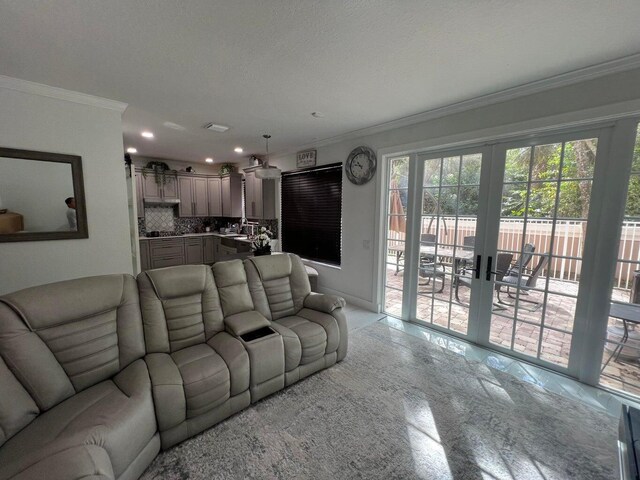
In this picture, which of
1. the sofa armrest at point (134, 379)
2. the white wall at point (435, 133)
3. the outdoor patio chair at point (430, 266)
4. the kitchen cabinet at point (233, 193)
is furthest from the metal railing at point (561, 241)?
the kitchen cabinet at point (233, 193)

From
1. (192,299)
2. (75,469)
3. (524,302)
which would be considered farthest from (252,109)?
(524,302)

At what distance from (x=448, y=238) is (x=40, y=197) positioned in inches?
165

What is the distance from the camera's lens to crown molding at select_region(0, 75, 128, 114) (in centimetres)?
229

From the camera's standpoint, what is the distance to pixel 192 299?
2.16 metres

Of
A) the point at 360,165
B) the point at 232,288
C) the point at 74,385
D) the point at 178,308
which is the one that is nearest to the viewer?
the point at 74,385

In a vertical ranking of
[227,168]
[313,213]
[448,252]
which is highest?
[227,168]

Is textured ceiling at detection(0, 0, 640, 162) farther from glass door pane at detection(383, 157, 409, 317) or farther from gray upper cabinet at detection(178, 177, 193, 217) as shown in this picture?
gray upper cabinet at detection(178, 177, 193, 217)

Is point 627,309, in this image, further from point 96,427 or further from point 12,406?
point 12,406

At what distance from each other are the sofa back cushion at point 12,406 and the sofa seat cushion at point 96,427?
0.11 ft

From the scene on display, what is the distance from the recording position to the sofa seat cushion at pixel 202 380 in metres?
1.67

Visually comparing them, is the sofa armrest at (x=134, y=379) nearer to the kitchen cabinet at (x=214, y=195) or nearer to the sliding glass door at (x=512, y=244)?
the sliding glass door at (x=512, y=244)

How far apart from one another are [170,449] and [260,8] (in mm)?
2677

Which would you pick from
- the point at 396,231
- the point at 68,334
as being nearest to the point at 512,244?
the point at 396,231

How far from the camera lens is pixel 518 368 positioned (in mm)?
2541
